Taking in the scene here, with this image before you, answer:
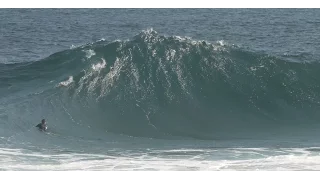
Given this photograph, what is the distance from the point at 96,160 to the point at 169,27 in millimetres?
15829

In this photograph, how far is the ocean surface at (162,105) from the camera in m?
12.6

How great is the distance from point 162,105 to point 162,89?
727 millimetres

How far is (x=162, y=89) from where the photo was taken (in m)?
17.6

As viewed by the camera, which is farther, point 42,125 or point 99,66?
point 99,66

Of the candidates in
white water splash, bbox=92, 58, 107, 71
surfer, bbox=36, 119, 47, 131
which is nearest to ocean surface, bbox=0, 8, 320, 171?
white water splash, bbox=92, 58, 107, 71

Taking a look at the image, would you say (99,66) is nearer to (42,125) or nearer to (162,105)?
(162,105)

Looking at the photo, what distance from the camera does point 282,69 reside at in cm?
1906

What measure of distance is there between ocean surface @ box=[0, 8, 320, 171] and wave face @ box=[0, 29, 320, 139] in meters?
0.03

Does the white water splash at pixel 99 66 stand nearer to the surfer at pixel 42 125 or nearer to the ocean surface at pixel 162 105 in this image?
the ocean surface at pixel 162 105

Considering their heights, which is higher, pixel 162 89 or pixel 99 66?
pixel 99 66

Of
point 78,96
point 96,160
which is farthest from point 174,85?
point 96,160

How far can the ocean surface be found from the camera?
12.6 m

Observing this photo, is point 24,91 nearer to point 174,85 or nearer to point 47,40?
point 174,85

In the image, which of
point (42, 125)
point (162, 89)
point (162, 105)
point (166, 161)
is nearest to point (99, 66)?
point (162, 89)
